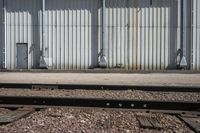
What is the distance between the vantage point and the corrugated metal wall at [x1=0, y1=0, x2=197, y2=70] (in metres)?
29.2

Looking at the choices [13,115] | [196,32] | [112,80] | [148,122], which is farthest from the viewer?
[196,32]

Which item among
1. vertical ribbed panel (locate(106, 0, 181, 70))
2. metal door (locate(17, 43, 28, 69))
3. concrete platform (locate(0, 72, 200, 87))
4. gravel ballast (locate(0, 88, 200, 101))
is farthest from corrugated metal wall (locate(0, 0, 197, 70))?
gravel ballast (locate(0, 88, 200, 101))

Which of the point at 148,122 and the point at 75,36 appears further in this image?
the point at 75,36

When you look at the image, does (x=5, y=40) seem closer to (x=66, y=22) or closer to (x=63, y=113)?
(x=66, y=22)

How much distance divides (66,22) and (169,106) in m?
20.6

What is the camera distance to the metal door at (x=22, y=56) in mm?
30312

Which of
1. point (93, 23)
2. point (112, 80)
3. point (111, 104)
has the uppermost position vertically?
point (93, 23)

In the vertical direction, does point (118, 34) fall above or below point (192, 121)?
above

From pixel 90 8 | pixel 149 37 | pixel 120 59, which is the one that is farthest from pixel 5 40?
pixel 149 37

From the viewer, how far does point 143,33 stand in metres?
29.3

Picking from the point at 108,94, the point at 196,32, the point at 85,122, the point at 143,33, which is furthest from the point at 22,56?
the point at 85,122

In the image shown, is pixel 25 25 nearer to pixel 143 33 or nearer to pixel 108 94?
pixel 143 33

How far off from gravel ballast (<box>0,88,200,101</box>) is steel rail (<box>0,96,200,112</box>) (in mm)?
2198

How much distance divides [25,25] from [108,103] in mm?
21364
